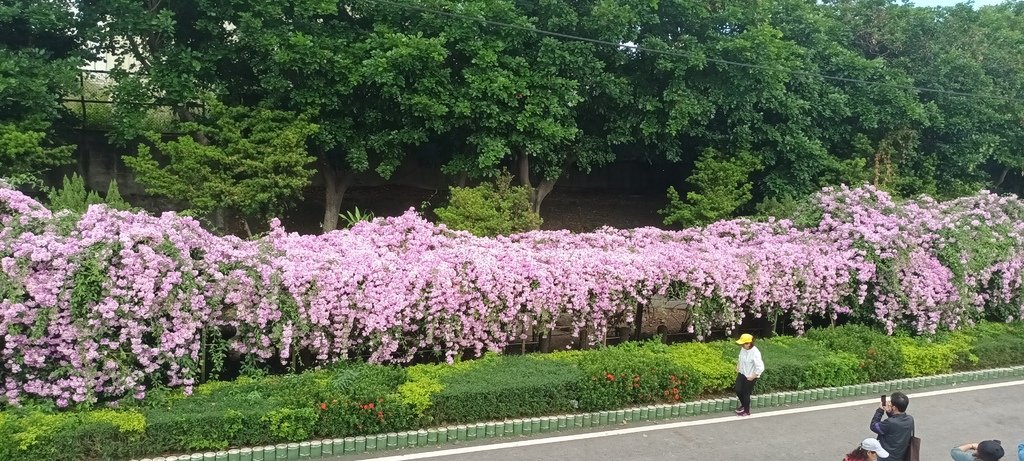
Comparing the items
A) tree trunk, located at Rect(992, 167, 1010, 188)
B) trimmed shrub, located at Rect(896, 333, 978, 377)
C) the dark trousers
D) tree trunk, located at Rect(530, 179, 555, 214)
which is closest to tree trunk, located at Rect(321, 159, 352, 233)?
tree trunk, located at Rect(530, 179, 555, 214)

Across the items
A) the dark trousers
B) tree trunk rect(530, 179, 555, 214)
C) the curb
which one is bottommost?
the curb

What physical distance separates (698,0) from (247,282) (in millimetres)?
10459

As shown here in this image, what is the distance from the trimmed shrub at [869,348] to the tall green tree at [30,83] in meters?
12.3

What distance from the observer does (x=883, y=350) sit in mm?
9453

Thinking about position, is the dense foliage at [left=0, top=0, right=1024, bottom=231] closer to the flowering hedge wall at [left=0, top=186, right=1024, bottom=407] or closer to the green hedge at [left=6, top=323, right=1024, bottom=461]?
the flowering hedge wall at [left=0, top=186, right=1024, bottom=407]

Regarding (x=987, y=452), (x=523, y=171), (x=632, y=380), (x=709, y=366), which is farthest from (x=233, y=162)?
(x=987, y=452)

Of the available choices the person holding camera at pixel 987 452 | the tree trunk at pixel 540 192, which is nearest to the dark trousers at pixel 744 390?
the person holding camera at pixel 987 452

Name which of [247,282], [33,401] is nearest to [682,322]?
[247,282]

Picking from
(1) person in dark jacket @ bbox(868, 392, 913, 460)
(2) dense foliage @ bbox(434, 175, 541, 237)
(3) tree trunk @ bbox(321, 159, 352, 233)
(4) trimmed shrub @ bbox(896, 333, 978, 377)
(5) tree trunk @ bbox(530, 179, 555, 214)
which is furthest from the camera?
(5) tree trunk @ bbox(530, 179, 555, 214)

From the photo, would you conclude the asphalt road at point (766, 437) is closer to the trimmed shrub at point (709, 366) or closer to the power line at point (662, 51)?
the trimmed shrub at point (709, 366)

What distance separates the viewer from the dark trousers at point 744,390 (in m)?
7.88

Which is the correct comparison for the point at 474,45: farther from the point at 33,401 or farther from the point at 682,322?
the point at 33,401

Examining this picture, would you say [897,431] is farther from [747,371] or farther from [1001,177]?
[1001,177]

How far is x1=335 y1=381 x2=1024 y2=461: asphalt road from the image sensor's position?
266 inches
